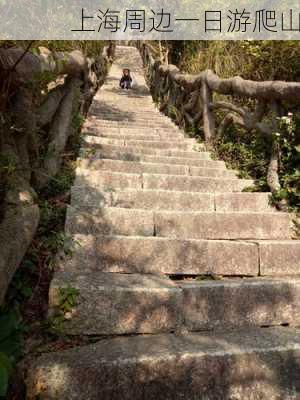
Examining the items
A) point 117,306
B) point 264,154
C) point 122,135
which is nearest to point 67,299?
point 117,306

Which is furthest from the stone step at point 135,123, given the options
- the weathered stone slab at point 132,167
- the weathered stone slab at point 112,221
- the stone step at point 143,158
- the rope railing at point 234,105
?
the weathered stone slab at point 112,221

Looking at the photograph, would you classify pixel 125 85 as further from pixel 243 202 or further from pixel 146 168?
pixel 243 202

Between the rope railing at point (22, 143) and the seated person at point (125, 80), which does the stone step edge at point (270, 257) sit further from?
the seated person at point (125, 80)

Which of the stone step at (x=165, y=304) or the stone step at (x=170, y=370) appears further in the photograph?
the stone step at (x=165, y=304)

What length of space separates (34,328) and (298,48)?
520cm

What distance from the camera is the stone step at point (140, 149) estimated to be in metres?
4.29

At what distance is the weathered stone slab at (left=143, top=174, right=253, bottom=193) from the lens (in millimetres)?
3627

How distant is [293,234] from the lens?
9.94 ft

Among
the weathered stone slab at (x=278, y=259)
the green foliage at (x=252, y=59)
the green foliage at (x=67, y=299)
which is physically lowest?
the weathered stone slab at (x=278, y=259)

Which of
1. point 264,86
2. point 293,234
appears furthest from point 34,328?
point 264,86

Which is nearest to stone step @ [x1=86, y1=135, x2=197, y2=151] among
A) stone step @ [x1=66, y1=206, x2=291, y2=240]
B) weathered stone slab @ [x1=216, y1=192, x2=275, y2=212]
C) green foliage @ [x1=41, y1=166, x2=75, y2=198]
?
green foliage @ [x1=41, y1=166, x2=75, y2=198]

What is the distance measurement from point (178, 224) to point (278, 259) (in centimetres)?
79

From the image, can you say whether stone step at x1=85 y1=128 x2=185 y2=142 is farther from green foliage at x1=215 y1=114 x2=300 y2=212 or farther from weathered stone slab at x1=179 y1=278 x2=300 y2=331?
weathered stone slab at x1=179 y1=278 x2=300 y2=331

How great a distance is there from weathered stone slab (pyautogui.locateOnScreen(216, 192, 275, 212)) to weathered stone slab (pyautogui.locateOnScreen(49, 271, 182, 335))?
1615 mm
